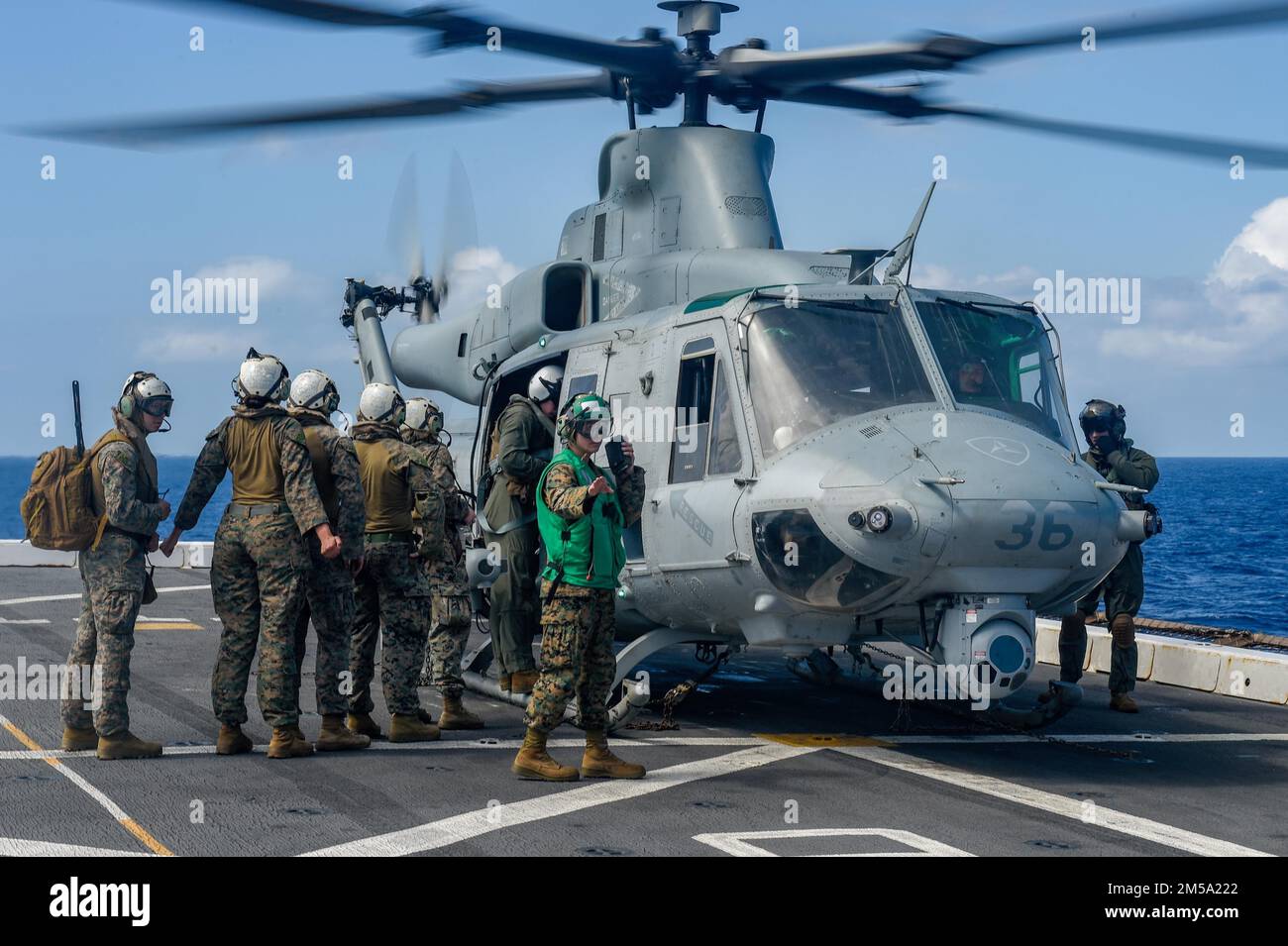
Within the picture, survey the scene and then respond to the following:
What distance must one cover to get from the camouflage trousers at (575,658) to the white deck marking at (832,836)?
1.39m

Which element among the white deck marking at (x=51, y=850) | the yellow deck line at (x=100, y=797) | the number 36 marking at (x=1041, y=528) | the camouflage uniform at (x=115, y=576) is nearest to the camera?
the white deck marking at (x=51, y=850)

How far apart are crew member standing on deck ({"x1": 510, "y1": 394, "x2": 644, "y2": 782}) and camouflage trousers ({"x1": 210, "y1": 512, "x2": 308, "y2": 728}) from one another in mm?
1445

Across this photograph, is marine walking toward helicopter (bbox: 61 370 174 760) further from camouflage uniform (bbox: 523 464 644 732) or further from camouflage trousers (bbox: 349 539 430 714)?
camouflage uniform (bbox: 523 464 644 732)

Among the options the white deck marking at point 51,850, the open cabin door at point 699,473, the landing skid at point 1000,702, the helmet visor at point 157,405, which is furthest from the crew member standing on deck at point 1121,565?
the white deck marking at point 51,850

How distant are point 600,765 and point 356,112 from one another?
4483 mm

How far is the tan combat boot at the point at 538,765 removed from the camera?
7.70 m

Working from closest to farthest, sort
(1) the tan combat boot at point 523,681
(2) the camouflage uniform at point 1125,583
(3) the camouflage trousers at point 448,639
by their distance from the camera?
(3) the camouflage trousers at point 448,639 → (1) the tan combat boot at point 523,681 → (2) the camouflage uniform at point 1125,583

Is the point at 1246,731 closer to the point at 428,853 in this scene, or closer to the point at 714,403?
the point at 714,403

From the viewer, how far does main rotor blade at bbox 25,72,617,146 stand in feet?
28.3

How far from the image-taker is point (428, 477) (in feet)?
30.7

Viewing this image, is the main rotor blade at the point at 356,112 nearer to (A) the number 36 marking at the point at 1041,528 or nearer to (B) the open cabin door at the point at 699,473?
(B) the open cabin door at the point at 699,473

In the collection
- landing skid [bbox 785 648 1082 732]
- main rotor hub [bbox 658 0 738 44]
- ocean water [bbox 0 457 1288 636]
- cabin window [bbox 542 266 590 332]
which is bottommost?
ocean water [bbox 0 457 1288 636]

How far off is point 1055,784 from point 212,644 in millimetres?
8703

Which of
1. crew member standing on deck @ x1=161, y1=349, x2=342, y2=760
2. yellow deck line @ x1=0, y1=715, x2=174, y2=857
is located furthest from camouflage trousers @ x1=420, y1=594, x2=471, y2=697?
yellow deck line @ x1=0, y1=715, x2=174, y2=857
